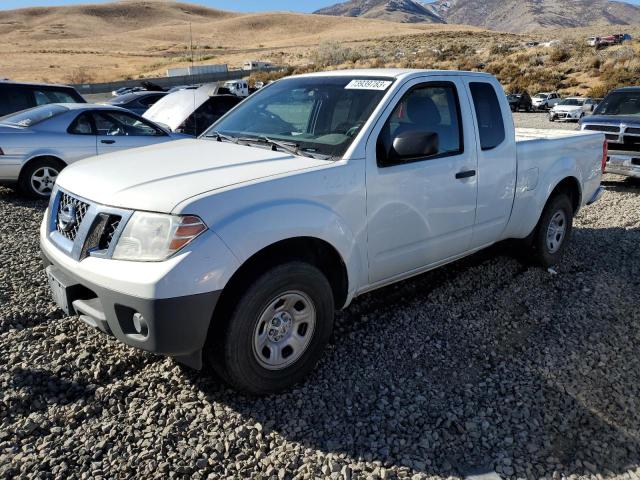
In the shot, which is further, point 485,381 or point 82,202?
point 485,381

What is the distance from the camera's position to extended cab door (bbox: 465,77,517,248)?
433cm

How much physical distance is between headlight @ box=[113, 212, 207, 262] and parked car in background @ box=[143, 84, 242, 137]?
7.38 metres

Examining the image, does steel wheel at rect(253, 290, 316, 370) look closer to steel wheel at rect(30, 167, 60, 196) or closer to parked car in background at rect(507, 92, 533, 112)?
steel wheel at rect(30, 167, 60, 196)

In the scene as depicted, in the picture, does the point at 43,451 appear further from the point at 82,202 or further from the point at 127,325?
the point at 82,202

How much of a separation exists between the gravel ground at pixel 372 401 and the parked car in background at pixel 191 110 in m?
5.94

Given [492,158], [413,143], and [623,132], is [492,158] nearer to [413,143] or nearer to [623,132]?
[413,143]

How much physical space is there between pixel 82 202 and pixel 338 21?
154665 millimetres

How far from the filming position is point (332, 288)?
357 centimetres

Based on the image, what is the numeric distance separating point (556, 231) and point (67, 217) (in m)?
4.53

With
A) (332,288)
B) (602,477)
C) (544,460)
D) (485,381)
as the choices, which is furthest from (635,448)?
(332,288)

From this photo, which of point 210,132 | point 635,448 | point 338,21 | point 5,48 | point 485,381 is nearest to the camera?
point 635,448

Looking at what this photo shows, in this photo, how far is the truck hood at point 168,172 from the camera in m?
2.85

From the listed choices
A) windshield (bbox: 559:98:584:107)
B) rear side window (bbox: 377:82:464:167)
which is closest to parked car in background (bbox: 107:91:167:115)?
rear side window (bbox: 377:82:464:167)

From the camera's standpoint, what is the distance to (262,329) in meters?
3.12
